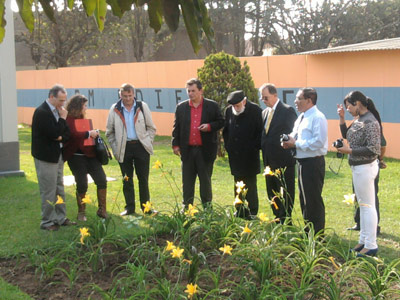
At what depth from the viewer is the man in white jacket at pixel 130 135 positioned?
9000 millimetres

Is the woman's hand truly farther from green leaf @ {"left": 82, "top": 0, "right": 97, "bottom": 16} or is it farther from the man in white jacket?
green leaf @ {"left": 82, "top": 0, "right": 97, "bottom": 16}

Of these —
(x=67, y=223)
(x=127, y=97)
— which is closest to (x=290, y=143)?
(x=127, y=97)

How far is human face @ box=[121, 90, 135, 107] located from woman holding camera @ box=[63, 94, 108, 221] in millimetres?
643

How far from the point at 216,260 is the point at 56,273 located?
1.59 meters

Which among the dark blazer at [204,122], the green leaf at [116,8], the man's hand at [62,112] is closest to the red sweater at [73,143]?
the man's hand at [62,112]

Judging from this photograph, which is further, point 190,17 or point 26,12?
point 26,12

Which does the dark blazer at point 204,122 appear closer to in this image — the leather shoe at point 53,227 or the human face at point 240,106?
the human face at point 240,106

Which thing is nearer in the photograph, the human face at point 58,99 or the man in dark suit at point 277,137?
the man in dark suit at point 277,137

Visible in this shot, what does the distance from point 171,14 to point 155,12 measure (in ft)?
0.44

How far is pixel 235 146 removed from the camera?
842cm

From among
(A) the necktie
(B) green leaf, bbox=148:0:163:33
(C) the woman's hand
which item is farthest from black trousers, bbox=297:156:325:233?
(B) green leaf, bbox=148:0:163:33

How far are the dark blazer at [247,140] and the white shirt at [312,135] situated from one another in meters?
1.23

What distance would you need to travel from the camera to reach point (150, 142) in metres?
9.15

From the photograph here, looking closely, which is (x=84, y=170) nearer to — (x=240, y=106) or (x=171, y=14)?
(x=240, y=106)
